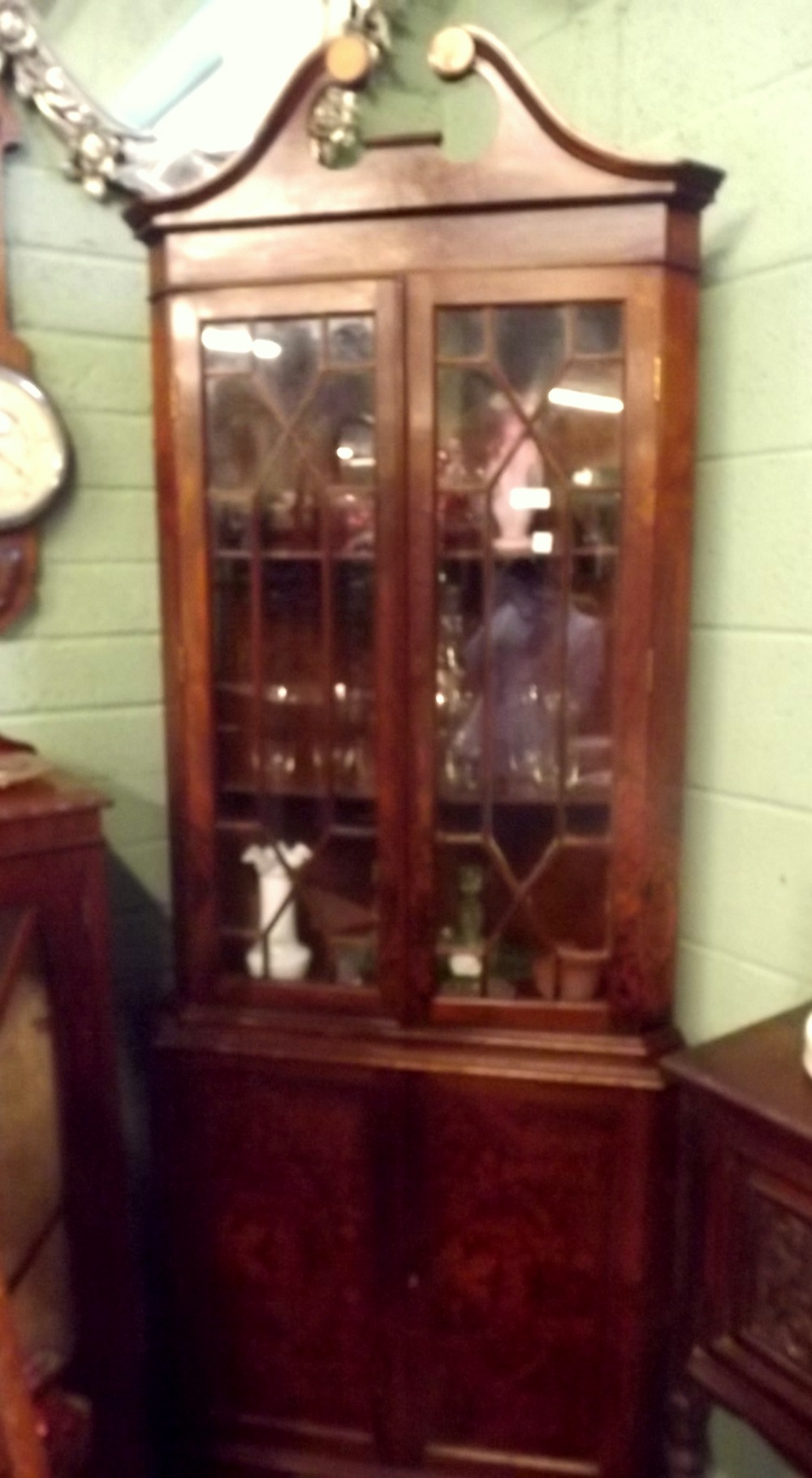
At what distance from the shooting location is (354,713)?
1.69 m

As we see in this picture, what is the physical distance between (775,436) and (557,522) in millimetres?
292

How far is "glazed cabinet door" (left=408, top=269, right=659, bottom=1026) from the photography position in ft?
5.05

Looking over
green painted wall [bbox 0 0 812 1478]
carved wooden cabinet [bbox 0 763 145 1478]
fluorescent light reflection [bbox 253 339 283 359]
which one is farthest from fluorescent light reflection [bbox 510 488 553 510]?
carved wooden cabinet [bbox 0 763 145 1478]

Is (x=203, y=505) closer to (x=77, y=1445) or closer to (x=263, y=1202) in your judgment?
(x=263, y=1202)

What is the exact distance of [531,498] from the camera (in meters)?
1.60

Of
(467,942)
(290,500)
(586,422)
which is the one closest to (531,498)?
(586,422)

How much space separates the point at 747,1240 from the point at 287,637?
93 centimetres

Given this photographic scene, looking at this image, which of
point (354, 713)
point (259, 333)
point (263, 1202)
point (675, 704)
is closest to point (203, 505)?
point (259, 333)

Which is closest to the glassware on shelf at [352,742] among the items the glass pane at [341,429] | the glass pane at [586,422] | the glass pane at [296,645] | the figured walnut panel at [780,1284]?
the glass pane at [296,645]

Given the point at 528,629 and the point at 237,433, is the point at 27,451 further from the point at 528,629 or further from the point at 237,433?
the point at 528,629

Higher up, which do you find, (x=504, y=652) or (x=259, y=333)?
(x=259, y=333)

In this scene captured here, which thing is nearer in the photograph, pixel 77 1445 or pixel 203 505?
pixel 77 1445

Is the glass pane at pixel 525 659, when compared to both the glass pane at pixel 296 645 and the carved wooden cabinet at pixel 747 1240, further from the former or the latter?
the carved wooden cabinet at pixel 747 1240

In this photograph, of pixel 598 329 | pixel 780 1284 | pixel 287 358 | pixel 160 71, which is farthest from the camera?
pixel 160 71
